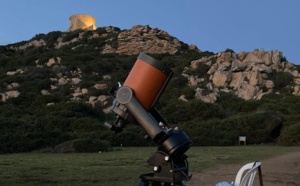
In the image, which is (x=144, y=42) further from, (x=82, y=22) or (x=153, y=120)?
(x=153, y=120)

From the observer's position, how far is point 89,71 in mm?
46969

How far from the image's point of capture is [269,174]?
9117 mm

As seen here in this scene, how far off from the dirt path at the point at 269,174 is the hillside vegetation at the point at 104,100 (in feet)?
5.93

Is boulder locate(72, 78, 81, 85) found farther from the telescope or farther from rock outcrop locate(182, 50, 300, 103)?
the telescope

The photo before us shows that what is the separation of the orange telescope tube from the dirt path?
4.77 m

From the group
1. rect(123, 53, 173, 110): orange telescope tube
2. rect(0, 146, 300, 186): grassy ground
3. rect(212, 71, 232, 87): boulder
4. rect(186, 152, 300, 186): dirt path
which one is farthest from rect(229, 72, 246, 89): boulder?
rect(123, 53, 173, 110): orange telescope tube

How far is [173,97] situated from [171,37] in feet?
116

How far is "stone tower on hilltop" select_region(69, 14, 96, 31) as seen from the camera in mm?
95062

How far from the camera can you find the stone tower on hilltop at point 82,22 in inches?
3743

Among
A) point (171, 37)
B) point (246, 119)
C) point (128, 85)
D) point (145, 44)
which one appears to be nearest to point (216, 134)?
point (246, 119)

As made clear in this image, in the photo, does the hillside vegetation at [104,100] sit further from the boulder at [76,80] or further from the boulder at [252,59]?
the boulder at [252,59]

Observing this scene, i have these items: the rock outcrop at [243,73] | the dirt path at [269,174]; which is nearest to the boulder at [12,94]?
the rock outcrop at [243,73]

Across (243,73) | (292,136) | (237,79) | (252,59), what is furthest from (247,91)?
(292,136)

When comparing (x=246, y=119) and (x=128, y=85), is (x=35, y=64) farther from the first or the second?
(x=128, y=85)
